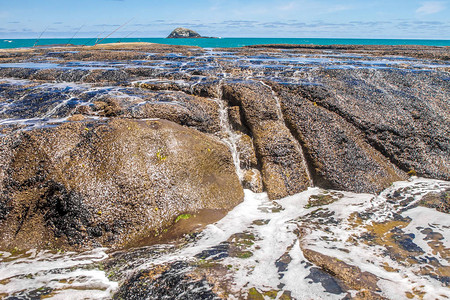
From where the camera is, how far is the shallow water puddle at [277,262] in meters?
4.88

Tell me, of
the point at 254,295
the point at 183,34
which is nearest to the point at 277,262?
the point at 254,295

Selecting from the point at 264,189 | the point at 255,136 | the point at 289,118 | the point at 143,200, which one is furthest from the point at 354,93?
the point at 143,200

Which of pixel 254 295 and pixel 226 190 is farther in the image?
pixel 226 190

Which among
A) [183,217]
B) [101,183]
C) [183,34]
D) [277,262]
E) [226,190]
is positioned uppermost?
[183,34]

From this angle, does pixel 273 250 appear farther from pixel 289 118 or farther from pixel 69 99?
pixel 69 99

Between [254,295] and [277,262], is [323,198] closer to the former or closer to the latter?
[277,262]

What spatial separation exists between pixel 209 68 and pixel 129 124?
8287mm

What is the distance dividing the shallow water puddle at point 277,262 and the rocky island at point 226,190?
3 centimetres

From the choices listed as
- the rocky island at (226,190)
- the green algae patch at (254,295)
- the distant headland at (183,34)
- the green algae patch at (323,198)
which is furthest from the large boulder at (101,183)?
the distant headland at (183,34)

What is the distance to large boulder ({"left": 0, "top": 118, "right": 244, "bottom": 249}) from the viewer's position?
646 centimetres

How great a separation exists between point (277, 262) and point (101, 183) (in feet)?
13.7

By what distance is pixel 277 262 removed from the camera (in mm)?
5695

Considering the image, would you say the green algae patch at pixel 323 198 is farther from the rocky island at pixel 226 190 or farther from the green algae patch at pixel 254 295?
the green algae patch at pixel 254 295

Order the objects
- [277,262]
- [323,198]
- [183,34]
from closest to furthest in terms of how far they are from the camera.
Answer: [277,262] → [323,198] → [183,34]
